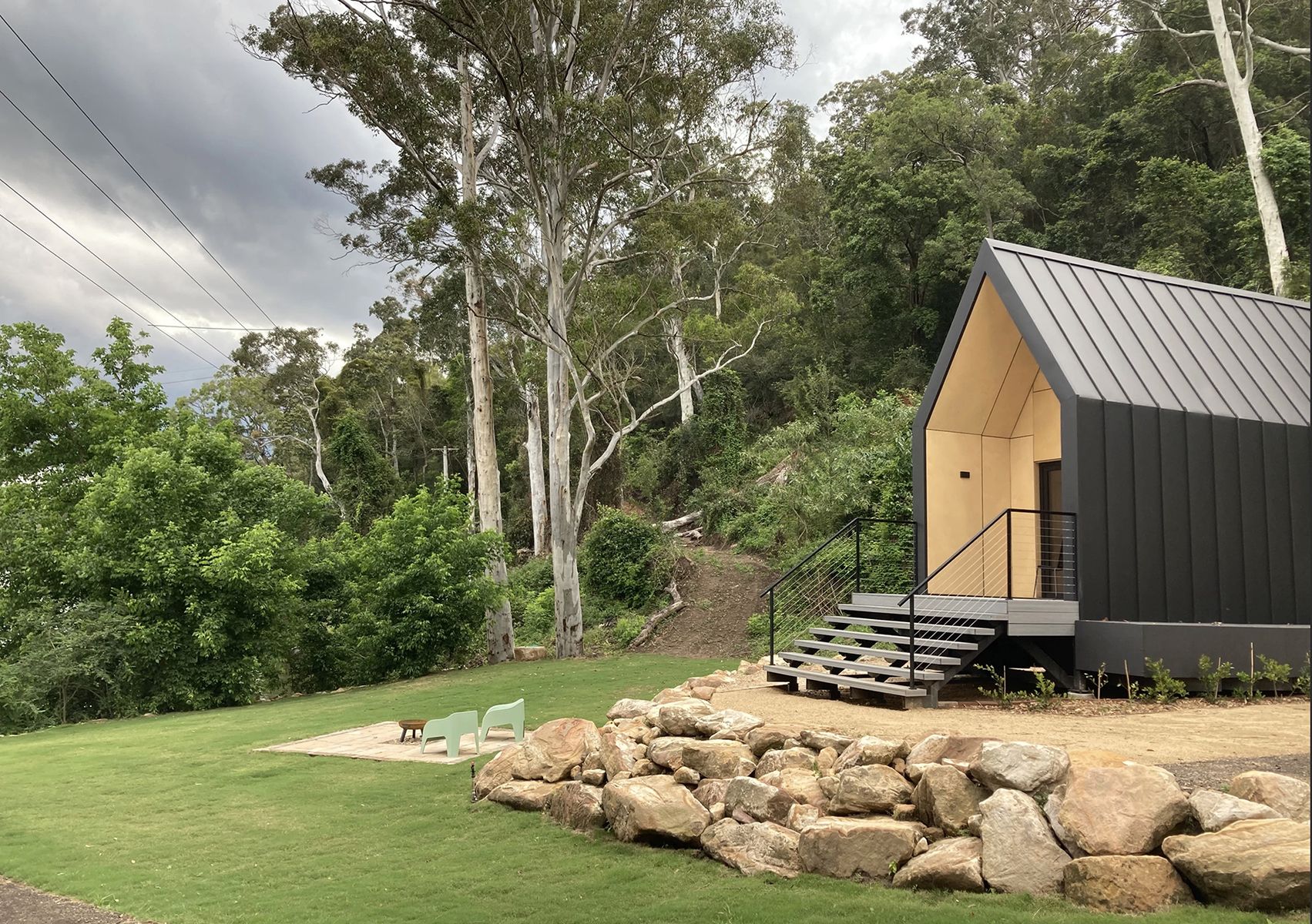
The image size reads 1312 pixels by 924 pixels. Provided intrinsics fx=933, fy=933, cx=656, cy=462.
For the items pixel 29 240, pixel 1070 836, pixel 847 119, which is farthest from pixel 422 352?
pixel 1070 836

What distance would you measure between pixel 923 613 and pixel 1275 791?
555 centimetres

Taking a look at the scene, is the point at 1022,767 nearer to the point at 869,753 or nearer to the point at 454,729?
the point at 869,753

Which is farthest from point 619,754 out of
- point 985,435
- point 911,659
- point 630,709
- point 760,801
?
point 985,435

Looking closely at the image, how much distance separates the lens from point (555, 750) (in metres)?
8.05

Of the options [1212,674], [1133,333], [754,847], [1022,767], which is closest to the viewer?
[1022,767]

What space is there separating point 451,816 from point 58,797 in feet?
14.3

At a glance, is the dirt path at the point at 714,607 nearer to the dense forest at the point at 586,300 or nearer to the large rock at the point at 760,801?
the dense forest at the point at 586,300

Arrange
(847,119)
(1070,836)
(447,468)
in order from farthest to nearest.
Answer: (447,468) → (847,119) → (1070,836)

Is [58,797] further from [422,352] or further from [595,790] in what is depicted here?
[422,352]

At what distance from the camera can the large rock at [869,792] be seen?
598 cm

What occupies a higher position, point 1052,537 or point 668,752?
point 1052,537

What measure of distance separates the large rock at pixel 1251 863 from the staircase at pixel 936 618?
419cm

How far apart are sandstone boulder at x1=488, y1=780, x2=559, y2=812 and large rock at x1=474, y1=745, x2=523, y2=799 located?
0.29 ft

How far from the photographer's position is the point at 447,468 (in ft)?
142
